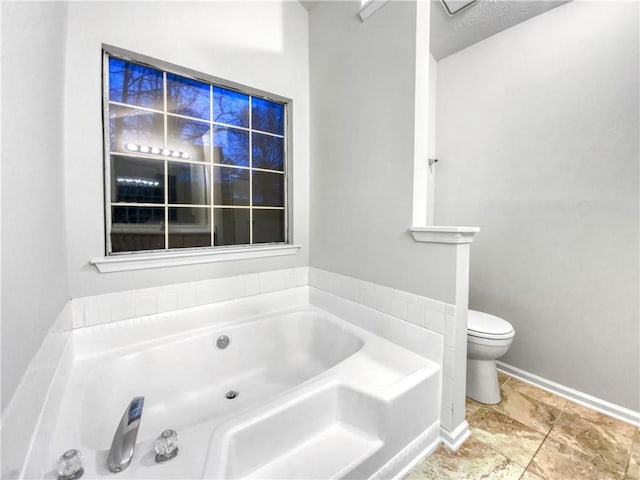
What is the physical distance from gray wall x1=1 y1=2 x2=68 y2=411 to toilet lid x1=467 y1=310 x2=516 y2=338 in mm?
1991

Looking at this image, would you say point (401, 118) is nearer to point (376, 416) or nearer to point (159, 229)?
point (376, 416)

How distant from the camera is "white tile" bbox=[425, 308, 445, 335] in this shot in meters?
1.37

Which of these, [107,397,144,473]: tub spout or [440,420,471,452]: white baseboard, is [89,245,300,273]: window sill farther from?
[440,420,471,452]: white baseboard

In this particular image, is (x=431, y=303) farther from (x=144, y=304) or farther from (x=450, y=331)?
(x=144, y=304)

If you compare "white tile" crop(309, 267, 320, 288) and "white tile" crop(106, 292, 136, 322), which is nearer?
"white tile" crop(106, 292, 136, 322)

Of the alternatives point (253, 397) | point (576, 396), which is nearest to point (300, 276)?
point (253, 397)

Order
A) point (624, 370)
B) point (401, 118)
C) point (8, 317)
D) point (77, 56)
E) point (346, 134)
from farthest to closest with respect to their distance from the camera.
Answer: point (346, 134), point (624, 370), point (401, 118), point (77, 56), point (8, 317)

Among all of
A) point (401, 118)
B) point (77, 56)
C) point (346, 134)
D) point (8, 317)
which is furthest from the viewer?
point (346, 134)

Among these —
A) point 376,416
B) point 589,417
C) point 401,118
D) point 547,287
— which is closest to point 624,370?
point 589,417

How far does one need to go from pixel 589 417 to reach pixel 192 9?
3434mm

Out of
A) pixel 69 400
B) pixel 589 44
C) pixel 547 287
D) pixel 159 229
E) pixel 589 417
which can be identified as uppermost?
pixel 589 44

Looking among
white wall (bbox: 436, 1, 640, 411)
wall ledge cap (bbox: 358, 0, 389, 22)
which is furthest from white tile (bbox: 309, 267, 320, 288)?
wall ledge cap (bbox: 358, 0, 389, 22)

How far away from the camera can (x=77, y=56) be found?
52.7 inches

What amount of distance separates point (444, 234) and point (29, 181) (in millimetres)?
1583
